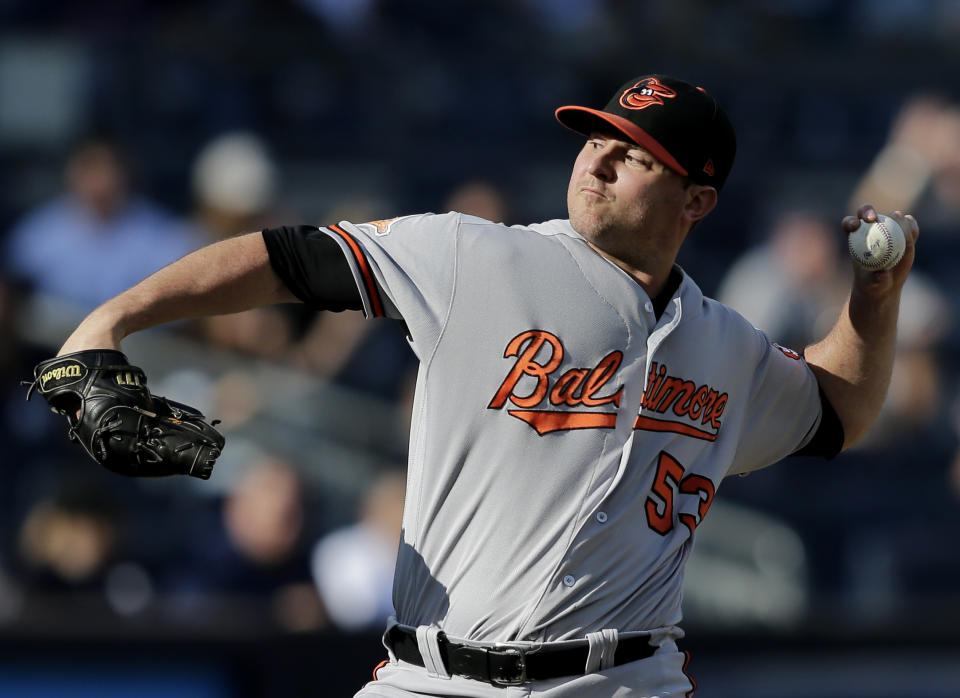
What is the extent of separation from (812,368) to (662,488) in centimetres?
74

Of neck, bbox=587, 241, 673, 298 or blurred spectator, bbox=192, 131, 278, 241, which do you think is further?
blurred spectator, bbox=192, 131, 278, 241

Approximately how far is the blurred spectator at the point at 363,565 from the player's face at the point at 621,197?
3281 millimetres

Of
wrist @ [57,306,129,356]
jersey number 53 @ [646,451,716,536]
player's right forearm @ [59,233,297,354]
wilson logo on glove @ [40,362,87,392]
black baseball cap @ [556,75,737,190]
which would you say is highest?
black baseball cap @ [556,75,737,190]

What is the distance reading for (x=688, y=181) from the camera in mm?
3197

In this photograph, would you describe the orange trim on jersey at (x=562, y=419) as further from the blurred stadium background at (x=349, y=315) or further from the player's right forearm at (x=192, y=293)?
the blurred stadium background at (x=349, y=315)

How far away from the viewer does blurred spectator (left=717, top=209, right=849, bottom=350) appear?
299 inches

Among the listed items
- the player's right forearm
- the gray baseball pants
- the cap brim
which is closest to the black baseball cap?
the cap brim

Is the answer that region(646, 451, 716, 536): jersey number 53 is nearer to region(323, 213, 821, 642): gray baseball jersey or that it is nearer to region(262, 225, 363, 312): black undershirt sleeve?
region(323, 213, 821, 642): gray baseball jersey

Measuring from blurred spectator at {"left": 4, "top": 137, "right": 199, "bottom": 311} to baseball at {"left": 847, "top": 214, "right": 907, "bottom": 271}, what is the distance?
4615mm

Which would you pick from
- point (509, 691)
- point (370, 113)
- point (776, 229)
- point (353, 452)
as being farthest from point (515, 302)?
point (370, 113)

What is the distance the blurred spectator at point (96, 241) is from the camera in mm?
7211

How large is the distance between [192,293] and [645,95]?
1156mm

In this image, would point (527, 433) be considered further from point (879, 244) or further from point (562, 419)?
point (879, 244)

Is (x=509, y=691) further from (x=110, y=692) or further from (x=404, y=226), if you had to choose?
(x=110, y=692)
